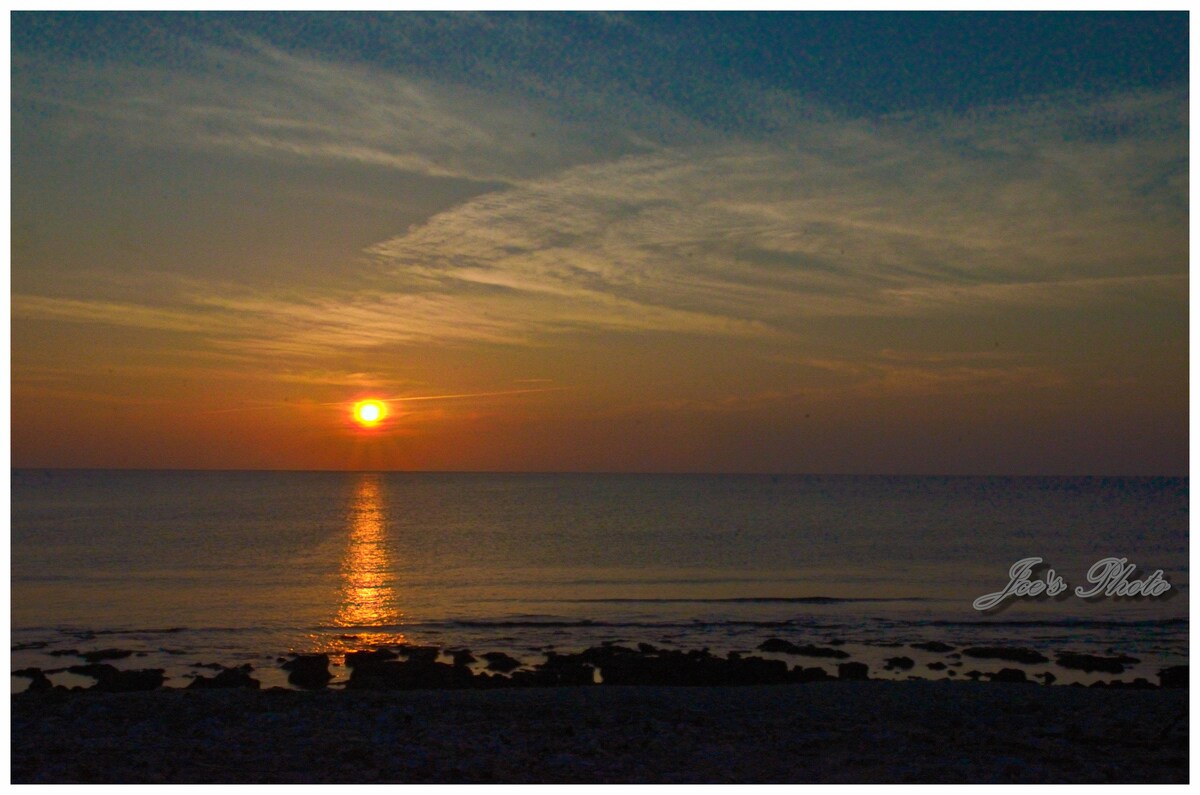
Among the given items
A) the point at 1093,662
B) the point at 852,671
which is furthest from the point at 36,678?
the point at 1093,662

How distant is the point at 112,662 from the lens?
2394 centimetres

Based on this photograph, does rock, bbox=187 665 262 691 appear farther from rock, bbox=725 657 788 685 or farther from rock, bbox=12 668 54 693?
rock, bbox=725 657 788 685

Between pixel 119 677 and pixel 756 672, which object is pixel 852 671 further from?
pixel 119 677

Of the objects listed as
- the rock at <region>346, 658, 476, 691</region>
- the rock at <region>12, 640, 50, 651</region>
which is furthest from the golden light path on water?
the rock at <region>12, 640, 50, 651</region>

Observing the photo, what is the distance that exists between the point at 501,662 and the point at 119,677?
8579 mm

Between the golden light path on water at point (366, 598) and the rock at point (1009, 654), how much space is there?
15930 millimetres

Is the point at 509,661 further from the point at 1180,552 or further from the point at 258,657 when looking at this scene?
the point at 1180,552

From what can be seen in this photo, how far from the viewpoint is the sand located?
10656mm

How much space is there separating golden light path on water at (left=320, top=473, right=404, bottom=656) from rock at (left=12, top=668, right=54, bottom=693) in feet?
22.7

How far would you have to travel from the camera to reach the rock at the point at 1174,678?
798 inches

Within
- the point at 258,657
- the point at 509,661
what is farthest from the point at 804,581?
the point at 258,657

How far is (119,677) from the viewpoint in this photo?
2094cm

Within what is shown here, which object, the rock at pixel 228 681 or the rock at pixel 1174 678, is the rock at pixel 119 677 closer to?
the rock at pixel 228 681

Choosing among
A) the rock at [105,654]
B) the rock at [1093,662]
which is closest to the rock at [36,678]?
the rock at [105,654]
